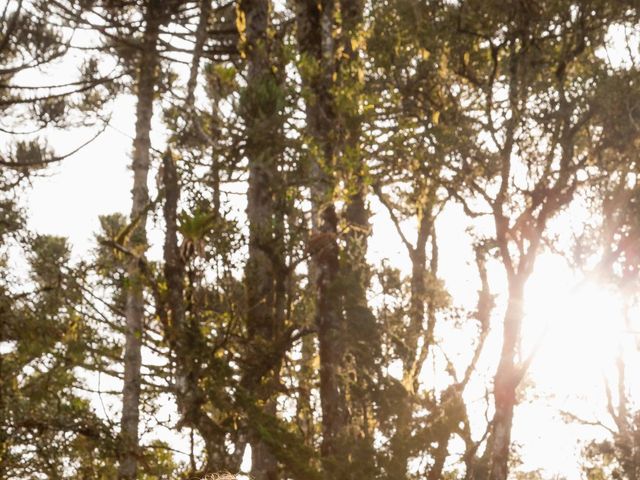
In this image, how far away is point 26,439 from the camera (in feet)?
47.2

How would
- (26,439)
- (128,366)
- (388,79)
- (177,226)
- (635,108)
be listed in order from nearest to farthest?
(177,226) < (26,439) < (128,366) < (635,108) < (388,79)

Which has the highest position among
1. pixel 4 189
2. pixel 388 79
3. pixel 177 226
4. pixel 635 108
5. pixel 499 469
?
pixel 388 79

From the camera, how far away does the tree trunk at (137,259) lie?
14.9 m

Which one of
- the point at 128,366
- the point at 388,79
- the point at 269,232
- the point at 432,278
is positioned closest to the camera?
the point at 269,232

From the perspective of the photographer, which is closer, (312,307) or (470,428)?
(312,307)

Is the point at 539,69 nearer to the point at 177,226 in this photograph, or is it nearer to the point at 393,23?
the point at 393,23

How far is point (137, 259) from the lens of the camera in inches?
473

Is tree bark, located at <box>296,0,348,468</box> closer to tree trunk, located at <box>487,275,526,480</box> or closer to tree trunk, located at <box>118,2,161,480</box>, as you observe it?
tree trunk, located at <box>118,2,161,480</box>

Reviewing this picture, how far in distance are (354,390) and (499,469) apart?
11.3 feet

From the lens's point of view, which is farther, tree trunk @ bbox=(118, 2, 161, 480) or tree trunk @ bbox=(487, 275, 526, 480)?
tree trunk @ bbox=(487, 275, 526, 480)

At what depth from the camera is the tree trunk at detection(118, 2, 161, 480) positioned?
48.9 ft

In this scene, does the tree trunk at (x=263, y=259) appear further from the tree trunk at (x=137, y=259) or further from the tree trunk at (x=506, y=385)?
the tree trunk at (x=506, y=385)

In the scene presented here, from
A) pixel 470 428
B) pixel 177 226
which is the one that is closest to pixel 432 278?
pixel 470 428

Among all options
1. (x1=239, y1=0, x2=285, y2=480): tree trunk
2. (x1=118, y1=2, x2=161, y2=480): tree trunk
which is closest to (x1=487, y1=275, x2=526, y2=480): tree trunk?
(x1=239, y1=0, x2=285, y2=480): tree trunk
